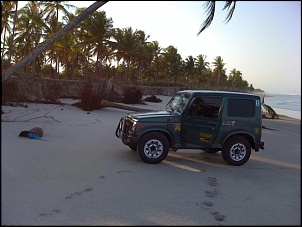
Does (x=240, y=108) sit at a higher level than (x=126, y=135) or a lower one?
higher

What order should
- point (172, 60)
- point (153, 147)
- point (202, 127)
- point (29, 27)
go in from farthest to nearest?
point (172, 60) → point (29, 27) → point (202, 127) → point (153, 147)

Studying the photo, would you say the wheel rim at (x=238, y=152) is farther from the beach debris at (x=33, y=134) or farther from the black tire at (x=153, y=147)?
the beach debris at (x=33, y=134)

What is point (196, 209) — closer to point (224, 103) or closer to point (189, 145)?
point (189, 145)

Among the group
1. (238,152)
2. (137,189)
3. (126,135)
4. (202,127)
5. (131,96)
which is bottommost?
(137,189)

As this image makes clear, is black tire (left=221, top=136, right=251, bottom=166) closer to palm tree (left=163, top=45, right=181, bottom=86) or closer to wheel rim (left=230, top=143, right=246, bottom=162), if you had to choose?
wheel rim (left=230, top=143, right=246, bottom=162)

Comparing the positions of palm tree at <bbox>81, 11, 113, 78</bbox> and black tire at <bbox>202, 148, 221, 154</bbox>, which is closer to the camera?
black tire at <bbox>202, 148, 221, 154</bbox>

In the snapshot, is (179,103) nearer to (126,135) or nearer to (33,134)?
(126,135)

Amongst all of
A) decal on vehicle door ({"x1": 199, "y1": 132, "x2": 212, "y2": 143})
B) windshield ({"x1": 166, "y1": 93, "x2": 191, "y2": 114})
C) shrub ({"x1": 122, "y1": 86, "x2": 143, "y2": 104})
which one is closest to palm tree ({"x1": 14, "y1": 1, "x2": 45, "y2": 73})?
shrub ({"x1": 122, "y1": 86, "x2": 143, "y2": 104})

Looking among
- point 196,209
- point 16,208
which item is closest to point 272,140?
point 196,209

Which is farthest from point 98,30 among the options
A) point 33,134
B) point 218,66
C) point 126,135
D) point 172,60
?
point 218,66

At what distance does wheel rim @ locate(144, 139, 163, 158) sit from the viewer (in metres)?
7.38

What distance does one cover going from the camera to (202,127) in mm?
7699

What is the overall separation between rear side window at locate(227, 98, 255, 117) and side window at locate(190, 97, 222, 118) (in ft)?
1.02

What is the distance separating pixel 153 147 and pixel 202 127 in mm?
1344
